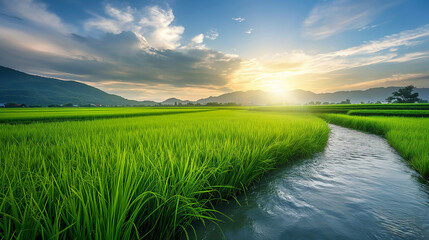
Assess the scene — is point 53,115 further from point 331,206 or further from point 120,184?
point 331,206

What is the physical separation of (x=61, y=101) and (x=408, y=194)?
260m

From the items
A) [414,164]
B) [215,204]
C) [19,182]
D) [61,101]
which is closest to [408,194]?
[414,164]

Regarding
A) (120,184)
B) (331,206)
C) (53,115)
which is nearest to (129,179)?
(120,184)

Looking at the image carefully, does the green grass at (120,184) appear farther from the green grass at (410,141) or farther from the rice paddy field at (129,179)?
the green grass at (410,141)

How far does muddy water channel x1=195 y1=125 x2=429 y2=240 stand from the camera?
197 centimetres

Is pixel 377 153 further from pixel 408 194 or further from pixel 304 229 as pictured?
pixel 304 229

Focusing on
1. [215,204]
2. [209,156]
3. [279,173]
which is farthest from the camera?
[279,173]

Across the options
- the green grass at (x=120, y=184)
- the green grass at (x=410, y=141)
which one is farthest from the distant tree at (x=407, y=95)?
the green grass at (x=120, y=184)

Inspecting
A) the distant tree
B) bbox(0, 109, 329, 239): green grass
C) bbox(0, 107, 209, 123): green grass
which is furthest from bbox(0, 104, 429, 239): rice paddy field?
the distant tree

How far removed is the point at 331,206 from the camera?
2461 millimetres

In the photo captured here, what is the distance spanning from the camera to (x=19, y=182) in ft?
4.99

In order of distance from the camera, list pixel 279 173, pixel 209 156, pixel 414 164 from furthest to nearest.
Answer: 1. pixel 414 164
2. pixel 279 173
3. pixel 209 156

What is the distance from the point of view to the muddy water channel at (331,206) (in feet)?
6.45

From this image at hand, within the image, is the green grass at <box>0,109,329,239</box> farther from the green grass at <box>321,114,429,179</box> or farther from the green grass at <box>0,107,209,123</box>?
the green grass at <box>0,107,209,123</box>
